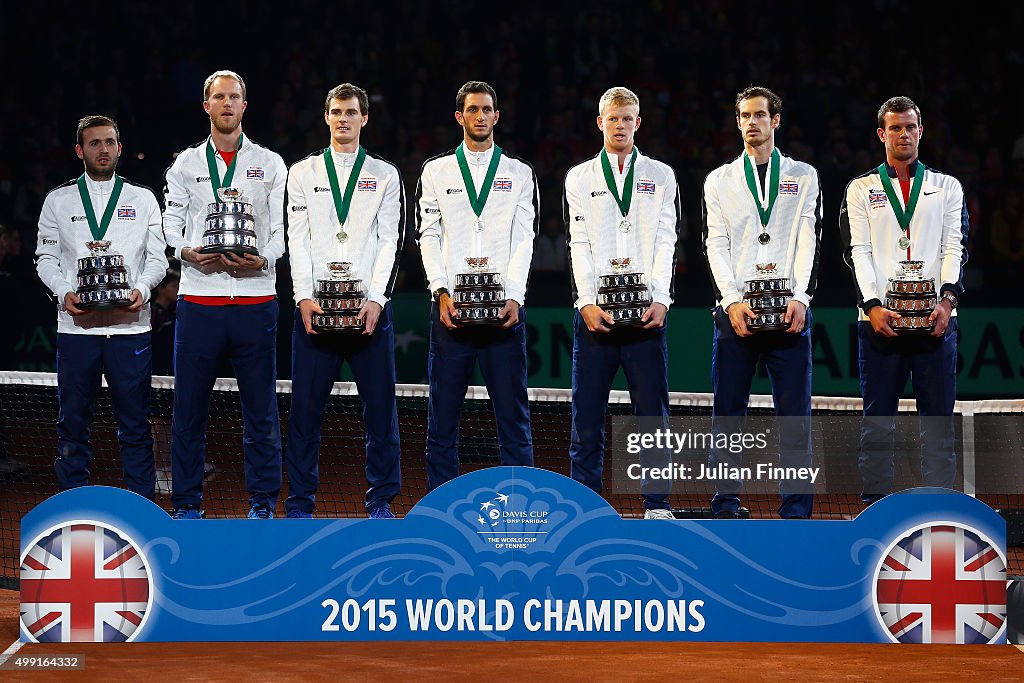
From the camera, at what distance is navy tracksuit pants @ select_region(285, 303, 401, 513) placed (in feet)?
21.5

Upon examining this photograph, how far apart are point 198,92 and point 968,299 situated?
881 centimetres

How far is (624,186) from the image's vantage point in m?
6.76

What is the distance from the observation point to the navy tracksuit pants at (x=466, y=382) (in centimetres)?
661

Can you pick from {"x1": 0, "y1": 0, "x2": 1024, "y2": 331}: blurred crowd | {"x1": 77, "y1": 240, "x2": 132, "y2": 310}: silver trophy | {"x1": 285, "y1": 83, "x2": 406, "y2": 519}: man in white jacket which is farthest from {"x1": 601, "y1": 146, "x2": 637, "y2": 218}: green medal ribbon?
{"x1": 0, "y1": 0, "x2": 1024, "y2": 331}: blurred crowd

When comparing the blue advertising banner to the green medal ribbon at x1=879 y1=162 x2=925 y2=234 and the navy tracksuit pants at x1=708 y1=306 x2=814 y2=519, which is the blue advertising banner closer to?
the navy tracksuit pants at x1=708 y1=306 x2=814 y2=519

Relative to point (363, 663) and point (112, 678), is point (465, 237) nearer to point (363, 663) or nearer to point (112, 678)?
point (363, 663)

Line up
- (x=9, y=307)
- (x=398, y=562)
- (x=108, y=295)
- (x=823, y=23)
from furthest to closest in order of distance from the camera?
(x=823, y=23), (x=9, y=307), (x=108, y=295), (x=398, y=562)

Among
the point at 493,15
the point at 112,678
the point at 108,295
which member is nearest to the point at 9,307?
the point at 108,295

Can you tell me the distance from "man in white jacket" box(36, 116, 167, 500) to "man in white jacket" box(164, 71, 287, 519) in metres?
0.30

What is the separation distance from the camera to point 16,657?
17.9 feet

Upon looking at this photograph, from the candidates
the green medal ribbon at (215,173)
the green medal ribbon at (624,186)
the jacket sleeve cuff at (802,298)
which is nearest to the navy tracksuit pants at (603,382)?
the green medal ribbon at (624,186)

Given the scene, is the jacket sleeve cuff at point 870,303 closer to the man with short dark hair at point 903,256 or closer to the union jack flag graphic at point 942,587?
the man with short dark hair at point 903,256

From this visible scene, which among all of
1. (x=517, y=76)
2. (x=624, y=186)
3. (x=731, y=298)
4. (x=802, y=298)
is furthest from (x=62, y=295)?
(x=517, y=76)

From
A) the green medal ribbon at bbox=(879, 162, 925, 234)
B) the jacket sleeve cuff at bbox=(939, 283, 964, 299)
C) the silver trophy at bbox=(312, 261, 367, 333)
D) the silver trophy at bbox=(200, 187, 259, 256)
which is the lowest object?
the silver trophy at bbox=(312, 261, 367, 333)
